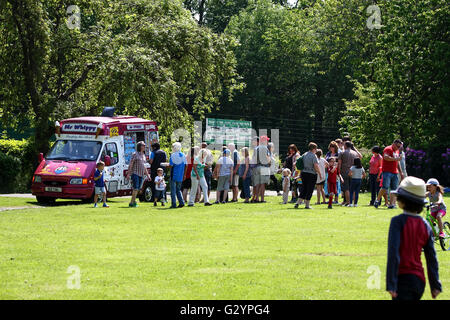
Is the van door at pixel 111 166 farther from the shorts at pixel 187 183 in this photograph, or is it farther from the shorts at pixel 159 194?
the shorts at pixel 187 183

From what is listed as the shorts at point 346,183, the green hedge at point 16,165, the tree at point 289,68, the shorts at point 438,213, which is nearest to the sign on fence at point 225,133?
the green hedge at point 16,165

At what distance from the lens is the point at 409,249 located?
688 centimetres

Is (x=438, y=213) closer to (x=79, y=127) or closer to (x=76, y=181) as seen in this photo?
(x=76, y=181)

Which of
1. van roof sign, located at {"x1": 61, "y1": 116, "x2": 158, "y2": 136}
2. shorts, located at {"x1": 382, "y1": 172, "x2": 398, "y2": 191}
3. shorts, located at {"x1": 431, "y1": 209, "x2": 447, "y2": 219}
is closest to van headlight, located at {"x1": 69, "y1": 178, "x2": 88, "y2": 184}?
van roof sign, located at {"x1": 61, "y1": 116, "x2": 158, "y2": 136}

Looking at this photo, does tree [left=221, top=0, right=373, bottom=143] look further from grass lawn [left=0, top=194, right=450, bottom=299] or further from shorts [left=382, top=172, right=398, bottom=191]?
grass lawn [left=0, top=194, right=450, bottom=299]

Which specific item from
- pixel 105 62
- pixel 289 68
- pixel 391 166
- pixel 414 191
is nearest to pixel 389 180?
pixel 391 166

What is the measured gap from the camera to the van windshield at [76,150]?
82.1ft

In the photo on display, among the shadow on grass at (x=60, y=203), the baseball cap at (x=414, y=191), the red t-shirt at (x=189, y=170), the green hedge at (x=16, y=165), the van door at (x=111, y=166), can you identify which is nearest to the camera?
the baseball cap at (x=414, y=191)

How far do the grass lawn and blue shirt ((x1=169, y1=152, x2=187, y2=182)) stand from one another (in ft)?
5.37

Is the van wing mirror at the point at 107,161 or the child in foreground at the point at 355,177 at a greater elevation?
the van wing mirror at the point at 107,161

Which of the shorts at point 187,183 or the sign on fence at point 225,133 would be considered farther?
the sign on fence at point 225,133

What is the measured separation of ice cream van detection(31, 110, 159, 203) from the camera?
24328 millimetres

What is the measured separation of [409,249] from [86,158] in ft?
62.5

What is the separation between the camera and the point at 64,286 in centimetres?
985
